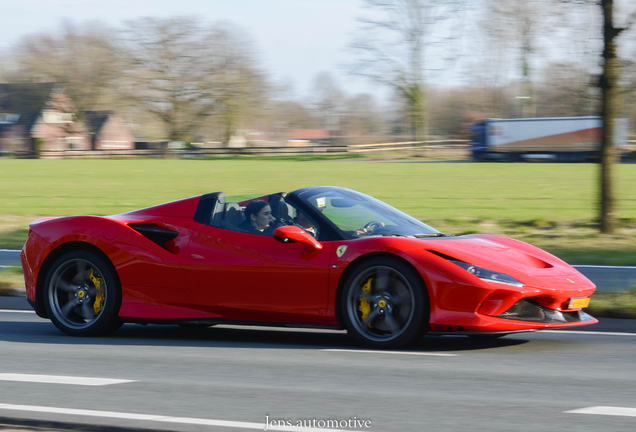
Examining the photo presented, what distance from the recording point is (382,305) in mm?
5934

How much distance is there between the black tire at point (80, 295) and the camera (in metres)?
6.84

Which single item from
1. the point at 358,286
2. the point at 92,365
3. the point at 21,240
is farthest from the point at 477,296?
the point at 21,240

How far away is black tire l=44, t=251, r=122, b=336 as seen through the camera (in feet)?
22.5

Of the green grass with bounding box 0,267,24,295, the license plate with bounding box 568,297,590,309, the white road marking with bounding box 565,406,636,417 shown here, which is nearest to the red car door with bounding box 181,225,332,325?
the license plate with bounding box 568,297,590,309

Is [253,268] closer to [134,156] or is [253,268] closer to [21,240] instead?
[21,240]

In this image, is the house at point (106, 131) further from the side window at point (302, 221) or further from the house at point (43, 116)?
the side window at point (302, 221)

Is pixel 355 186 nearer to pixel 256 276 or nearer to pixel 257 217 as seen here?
pixel 257 217

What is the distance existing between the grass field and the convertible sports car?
0.57 metres

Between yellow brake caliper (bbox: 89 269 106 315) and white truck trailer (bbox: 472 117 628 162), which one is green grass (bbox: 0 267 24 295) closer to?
yellow brake caliper (bbox: 89 269 106 315)

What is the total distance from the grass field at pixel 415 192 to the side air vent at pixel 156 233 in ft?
1.85

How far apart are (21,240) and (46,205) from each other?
8179mm

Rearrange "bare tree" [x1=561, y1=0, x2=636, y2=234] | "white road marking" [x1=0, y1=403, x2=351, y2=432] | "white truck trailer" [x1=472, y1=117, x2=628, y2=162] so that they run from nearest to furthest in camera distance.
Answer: "white road marking" [x1=0, y1=403, x2=351, y2=432]
"bare tree" [x1=561, y1=0, x2=636, y2=234]
"white truck trailer" [x1=472, y1=117, x2=628, y2=162]

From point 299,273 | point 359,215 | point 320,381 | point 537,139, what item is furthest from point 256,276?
point 537,139

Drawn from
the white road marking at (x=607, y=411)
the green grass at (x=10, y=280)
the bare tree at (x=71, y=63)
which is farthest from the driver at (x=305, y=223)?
the bare tree at (x=71, y=63)
